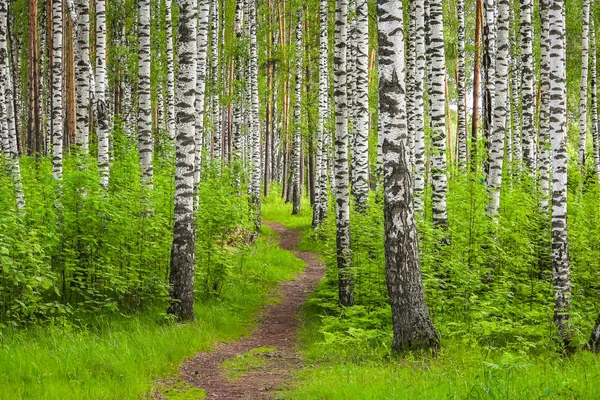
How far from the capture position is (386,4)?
756 centimetres

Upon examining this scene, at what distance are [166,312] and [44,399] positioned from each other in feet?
13.3

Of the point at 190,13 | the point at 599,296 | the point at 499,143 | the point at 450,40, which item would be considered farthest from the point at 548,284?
the point at 450,40

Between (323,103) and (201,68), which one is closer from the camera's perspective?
(201,68)

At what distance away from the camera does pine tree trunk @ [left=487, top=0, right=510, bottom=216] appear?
38.2ft

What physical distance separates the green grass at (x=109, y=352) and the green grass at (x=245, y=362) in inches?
25.7

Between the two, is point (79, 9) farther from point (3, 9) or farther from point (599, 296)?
point (599, 296)

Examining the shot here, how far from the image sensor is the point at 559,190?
8250 millimetres

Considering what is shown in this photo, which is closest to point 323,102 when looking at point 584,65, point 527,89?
point 527,89

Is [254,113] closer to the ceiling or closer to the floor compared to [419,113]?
closer to the ceiling

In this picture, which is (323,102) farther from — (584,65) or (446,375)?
(446,375)

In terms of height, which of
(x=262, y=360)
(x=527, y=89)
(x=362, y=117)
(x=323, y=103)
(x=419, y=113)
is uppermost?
(x=323, y=103)

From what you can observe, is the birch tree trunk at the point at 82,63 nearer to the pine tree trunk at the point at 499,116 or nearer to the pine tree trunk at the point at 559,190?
the pine tree trunk at the point at 499,116

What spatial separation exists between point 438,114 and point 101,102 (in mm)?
7393

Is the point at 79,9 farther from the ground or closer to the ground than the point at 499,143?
farther from the ground
